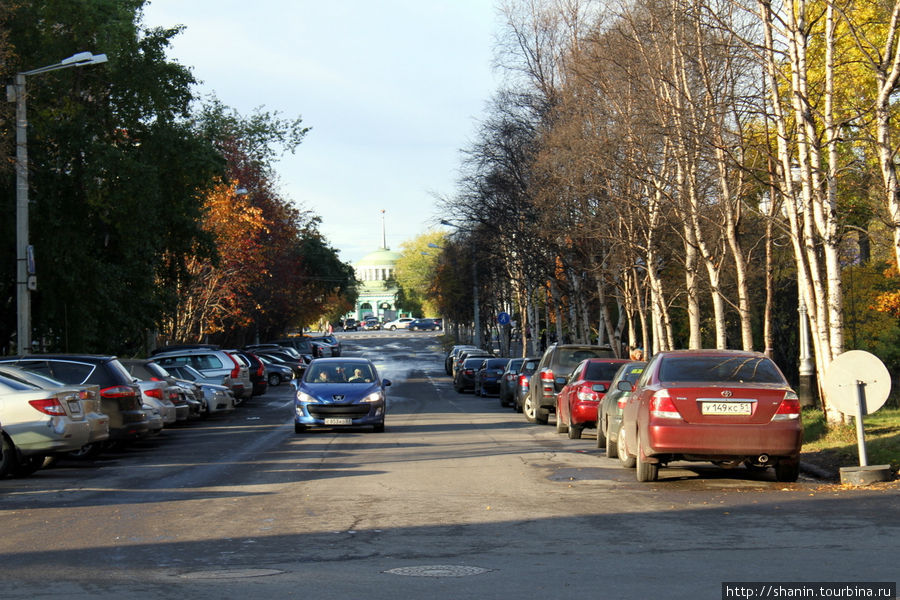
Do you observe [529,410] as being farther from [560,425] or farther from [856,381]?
[856,381]

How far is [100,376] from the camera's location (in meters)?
17.5

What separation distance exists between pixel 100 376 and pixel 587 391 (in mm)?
8372

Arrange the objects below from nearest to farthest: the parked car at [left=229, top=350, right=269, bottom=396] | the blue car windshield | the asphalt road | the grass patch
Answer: the asphalt road < the grass patch < the blue car windshield < the parked car at [left=229, top=350, right=269, bottom=396]

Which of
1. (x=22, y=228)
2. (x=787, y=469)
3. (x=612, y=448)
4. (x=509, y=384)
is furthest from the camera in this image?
(x=509, y=384)

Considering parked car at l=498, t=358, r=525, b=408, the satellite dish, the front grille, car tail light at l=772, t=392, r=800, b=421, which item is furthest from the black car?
parked car at l=498, t=358, r=525, b=408

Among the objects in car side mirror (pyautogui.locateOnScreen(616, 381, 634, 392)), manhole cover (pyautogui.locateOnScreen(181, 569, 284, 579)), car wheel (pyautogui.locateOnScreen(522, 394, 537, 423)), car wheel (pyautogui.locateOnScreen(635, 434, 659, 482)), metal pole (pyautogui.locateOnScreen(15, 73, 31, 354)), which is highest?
metal pole (pyautogui.locateOnScreen(15, 73, 31, 354))

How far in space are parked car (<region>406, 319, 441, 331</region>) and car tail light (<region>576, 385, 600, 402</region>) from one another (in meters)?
139

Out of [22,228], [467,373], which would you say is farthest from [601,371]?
[467,373]

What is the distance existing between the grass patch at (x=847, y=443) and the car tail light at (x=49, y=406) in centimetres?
977

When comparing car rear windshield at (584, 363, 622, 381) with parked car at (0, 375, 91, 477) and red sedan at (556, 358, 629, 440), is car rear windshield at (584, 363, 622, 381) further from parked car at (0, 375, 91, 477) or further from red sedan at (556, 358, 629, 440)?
parked car at (0, 375, 91, 477)

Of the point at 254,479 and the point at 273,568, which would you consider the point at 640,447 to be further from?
the point at 273,568

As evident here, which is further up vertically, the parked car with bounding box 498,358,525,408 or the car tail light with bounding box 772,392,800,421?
the car tail light with bounding box 772,392,800,421

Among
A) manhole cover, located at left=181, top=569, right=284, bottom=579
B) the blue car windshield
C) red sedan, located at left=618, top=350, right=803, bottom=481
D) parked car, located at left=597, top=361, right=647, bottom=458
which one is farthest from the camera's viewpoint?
the blue car windshield

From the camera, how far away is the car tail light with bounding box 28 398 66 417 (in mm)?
14266
